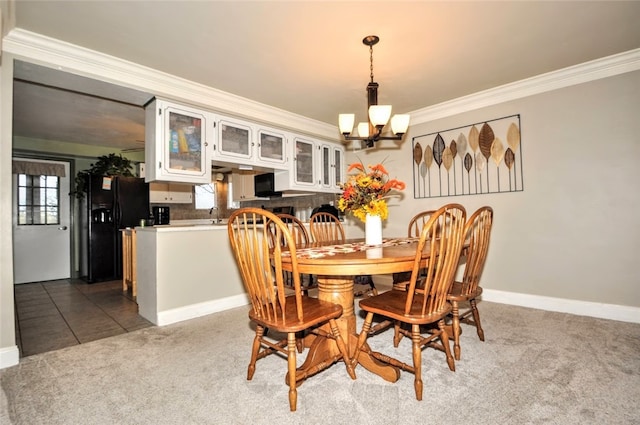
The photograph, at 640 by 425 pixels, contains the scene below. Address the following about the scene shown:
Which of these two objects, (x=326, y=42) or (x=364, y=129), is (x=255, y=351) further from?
(x=326, y=42)

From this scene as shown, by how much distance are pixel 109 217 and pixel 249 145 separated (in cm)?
302

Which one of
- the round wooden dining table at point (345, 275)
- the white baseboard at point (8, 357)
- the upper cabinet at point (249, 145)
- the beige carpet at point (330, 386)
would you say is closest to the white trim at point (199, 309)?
the beige carpet at point (330, 386)

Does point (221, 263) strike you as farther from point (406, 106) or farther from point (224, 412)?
point (406, 106)

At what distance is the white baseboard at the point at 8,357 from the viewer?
2.04 metres

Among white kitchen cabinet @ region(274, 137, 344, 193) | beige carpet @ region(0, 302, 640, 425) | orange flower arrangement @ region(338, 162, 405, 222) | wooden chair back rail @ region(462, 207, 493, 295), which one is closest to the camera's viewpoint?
beige carpet @ region(0, 302, 640, 425)

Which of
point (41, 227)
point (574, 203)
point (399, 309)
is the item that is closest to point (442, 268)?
point (399, 309)

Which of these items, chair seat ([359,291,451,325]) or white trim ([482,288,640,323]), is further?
white trim ([482,288,640,323])

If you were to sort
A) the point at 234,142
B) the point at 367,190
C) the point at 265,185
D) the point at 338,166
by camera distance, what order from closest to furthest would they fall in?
1. the point at 367,190
2. the point at 234,142
3. the point at 338,166
4. the point at 265,185

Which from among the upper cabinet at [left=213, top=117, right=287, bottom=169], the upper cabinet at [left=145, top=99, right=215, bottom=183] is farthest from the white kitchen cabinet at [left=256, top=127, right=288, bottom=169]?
the upper cabinet at [left=145, top=99, right=215, bottom=183]

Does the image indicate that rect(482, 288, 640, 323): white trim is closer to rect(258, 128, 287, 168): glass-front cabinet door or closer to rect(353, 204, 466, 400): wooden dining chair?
rect(353, 204, 466, 400): wooden dining chair

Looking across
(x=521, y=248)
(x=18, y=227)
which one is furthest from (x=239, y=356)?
(x=18, y=227)

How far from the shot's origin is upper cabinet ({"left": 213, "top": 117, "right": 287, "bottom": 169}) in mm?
3346

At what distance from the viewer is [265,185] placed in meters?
4.88

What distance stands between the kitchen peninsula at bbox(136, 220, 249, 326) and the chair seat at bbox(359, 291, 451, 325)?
1912 mm
